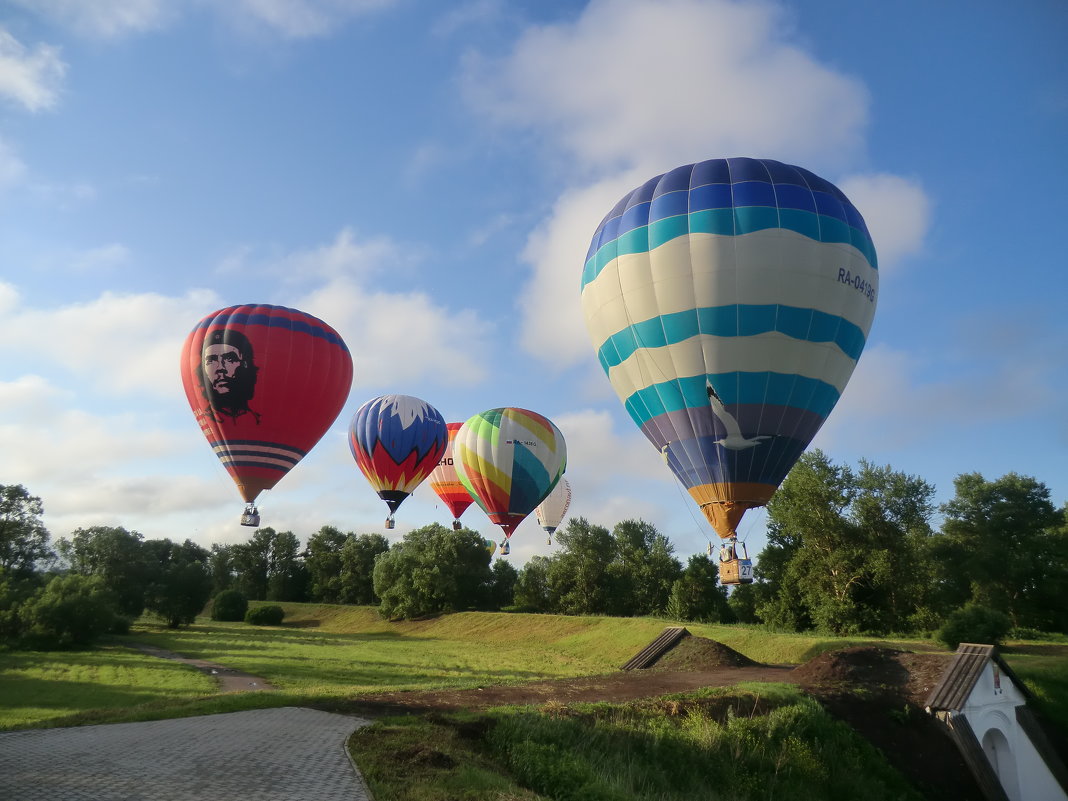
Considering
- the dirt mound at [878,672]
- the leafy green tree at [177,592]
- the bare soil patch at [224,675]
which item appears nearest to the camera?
the dirt mound at [878,672]

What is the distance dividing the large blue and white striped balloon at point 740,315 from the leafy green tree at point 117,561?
170ft

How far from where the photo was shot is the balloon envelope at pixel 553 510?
48406mm

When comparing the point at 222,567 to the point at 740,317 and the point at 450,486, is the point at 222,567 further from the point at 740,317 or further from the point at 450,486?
the point at 740,317

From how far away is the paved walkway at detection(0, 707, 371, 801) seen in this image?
25.3 feet

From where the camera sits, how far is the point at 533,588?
61562 mm

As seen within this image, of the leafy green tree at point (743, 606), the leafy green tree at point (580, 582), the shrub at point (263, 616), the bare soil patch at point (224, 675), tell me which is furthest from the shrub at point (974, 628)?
the shrub at point (263, 616)

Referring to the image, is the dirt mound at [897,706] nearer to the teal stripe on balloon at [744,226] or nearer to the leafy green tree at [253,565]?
the teal stripe on balloon at [744,226]

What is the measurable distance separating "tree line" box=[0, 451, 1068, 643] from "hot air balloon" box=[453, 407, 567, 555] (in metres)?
13.6

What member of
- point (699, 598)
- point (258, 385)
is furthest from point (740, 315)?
point (699, 598)

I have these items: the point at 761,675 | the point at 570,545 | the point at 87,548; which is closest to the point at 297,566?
the point at 87,548

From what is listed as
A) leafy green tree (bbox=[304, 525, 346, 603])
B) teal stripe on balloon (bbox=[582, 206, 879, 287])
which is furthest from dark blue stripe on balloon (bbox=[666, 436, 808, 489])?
leafy green tree (bbox=[304, 525, 346, 603])

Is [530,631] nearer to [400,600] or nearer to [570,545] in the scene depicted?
[400,600]

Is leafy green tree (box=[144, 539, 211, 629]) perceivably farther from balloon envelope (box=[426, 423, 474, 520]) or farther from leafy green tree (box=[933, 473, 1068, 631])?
leafy green tree (box=[933, 473, 1068, 631])

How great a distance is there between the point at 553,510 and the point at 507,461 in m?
13.5
